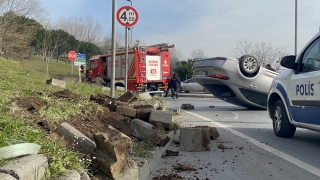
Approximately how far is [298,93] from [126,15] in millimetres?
5909

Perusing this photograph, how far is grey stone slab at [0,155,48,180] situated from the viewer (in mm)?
2453

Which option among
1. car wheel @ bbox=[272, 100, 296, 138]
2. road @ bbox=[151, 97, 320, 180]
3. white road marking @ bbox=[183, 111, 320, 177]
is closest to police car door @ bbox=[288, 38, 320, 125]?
car wheel @ bbox=[272, 100, 296, 138]

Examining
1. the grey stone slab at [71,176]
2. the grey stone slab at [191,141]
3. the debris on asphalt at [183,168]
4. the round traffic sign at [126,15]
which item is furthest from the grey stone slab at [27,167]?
the round traffic sign at [126,15]

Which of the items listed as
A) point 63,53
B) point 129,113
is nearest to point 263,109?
point 129,113

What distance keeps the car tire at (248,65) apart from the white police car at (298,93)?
13.8ft

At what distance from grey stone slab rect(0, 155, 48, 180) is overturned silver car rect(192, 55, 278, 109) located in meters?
9.48

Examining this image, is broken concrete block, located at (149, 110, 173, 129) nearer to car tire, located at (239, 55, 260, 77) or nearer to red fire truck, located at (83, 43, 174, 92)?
car tire, located at (239, 55, 260, 77)

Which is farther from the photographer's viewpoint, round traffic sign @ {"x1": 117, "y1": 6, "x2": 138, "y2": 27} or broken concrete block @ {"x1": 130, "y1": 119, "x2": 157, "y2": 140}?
round traffic sign @ {"x1": 117, "y1": 6, "x2": 138, "y2": 27}

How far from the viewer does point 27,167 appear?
8.50ft

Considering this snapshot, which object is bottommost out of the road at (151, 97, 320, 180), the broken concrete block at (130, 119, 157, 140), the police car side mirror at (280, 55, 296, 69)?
the road at (151, 97, 320, 180)

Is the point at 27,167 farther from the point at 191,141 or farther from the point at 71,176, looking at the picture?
the point at 191,141

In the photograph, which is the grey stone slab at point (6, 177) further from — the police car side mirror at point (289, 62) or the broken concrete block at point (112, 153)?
the police car side mirror at point (289, 62)

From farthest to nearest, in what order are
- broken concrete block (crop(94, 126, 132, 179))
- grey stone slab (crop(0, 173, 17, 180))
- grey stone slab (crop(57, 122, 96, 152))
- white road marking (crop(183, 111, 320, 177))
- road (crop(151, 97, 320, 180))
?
white road marking (crop(183, 111, 320, 177))
road (crop(151, 97, 320, 180))
grey stone slab (crop(57, 122, 96, 152))
broken concrete block (crop(94, 126, 132, 179))
grey stone slab (crop(0, 173, 17, 180))

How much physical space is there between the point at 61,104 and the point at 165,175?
6.71 ft
